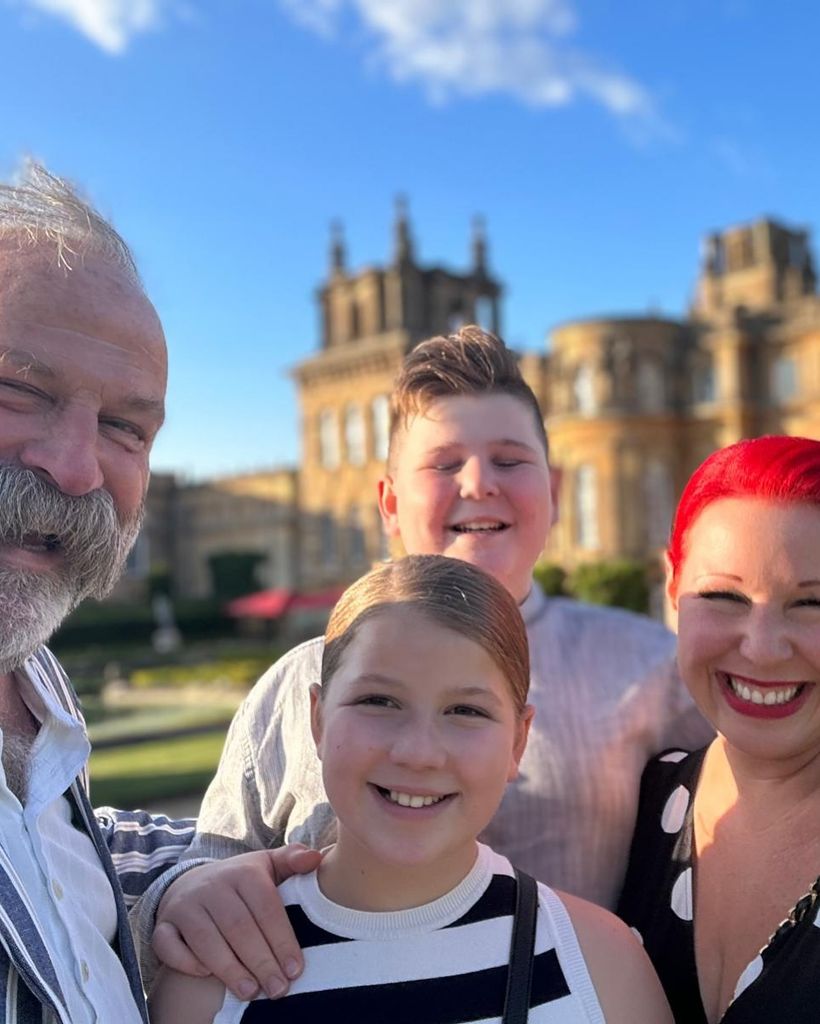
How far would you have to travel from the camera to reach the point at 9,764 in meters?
1.72

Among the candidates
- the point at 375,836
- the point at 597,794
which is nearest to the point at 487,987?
the point at 375,836

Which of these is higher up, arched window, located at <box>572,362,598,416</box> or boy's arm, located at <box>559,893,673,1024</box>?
arched window, located at <box>572,362,598,416</box>

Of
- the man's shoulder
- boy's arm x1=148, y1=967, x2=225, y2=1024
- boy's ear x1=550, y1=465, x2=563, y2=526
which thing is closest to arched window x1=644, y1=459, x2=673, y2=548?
boy's ear x1=550, y1=465, x2=563, y2=526

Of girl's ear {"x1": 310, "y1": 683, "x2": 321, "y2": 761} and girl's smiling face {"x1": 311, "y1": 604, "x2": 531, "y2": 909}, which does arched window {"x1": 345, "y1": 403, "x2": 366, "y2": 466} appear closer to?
girl's ear {"x1": 310, "y1": 683, "x2": 321, "y2": 761}

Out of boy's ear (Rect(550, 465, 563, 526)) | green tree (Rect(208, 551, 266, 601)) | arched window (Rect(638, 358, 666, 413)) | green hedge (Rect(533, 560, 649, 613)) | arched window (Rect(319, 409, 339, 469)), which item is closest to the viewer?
boy's ear (Rect(550, 465, 563, 526))

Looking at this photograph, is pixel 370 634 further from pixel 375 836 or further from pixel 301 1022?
pixel 301 1022

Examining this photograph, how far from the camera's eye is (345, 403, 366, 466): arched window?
33.8 meters

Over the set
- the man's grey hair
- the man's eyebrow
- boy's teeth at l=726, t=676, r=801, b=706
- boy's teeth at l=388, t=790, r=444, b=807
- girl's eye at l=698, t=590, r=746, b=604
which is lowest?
boy's teeth at l=388, t=790, r=444, b=807

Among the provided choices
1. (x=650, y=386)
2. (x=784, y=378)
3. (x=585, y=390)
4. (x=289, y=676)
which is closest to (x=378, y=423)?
(x=585, y=390)

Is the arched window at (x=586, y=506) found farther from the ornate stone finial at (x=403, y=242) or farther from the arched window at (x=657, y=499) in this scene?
the ornate stone finial at (x=403, y=242)

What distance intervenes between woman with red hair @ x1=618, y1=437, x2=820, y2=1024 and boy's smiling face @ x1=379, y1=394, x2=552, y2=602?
0.47 m

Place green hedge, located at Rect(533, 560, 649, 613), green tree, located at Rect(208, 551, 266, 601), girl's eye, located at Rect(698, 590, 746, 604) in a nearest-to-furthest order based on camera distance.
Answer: girl's eye, located at Rect(698, 590, 746, 604)
green hedge, located at Rect(533, 560, 649, 613)
green tree, located at Rect(208, 551, 266, 601)

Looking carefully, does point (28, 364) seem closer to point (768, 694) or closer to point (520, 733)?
point (520, 733)

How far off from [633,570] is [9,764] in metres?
20.2
